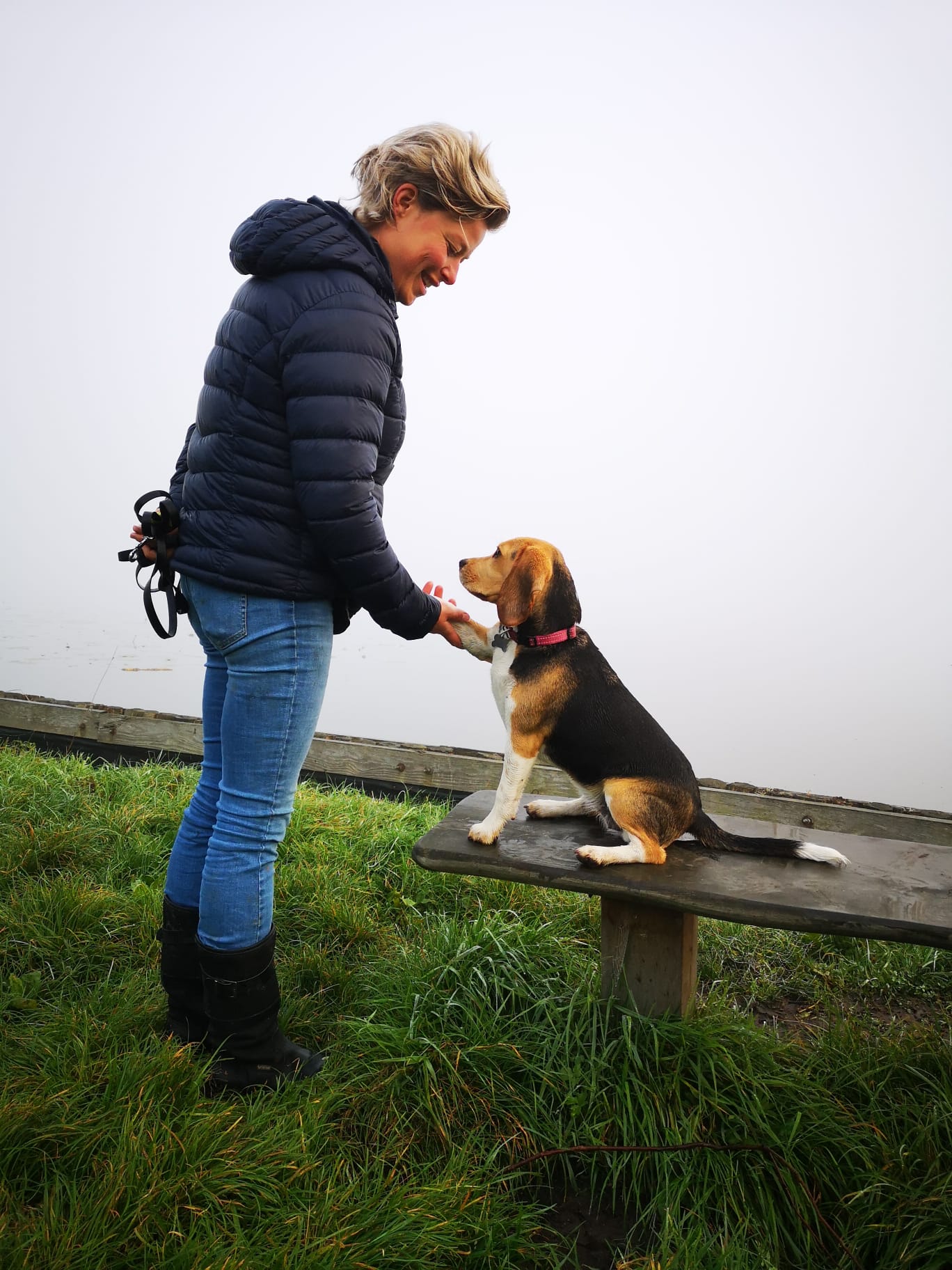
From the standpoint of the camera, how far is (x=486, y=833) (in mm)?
2281

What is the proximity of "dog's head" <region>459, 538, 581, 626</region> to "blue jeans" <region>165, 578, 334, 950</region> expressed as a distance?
1.47ft

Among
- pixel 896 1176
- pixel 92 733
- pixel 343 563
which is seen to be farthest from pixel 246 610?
pixel 92 733

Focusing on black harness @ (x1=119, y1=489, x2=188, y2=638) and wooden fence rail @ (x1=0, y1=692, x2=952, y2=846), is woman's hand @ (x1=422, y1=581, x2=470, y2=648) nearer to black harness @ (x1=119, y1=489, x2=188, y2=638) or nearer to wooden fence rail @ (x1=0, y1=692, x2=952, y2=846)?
black harness @ (x1=119, y1=489, x2=188, y2=638)

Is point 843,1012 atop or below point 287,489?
below

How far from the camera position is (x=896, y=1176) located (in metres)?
1.83

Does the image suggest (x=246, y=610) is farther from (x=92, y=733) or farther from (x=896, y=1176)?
(x=92, y=733)

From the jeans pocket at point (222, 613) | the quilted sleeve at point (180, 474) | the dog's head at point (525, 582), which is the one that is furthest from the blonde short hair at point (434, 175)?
the jeans pocket at point (222, 613)

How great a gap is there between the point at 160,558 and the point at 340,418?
0.61 meters

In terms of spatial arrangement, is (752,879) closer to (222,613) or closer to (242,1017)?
(242,1017)

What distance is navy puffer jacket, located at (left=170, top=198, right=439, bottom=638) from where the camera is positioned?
1.89 m

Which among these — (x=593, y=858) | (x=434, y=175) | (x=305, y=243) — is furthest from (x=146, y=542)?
(x=593, y=858)

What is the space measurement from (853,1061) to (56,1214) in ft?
5.91

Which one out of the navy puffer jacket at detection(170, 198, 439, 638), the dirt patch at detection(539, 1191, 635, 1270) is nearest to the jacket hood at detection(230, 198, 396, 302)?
the navy puffer jacket at detection(170, 198, 439, 638)

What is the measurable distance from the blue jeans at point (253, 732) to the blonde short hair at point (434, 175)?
3.26 ft
